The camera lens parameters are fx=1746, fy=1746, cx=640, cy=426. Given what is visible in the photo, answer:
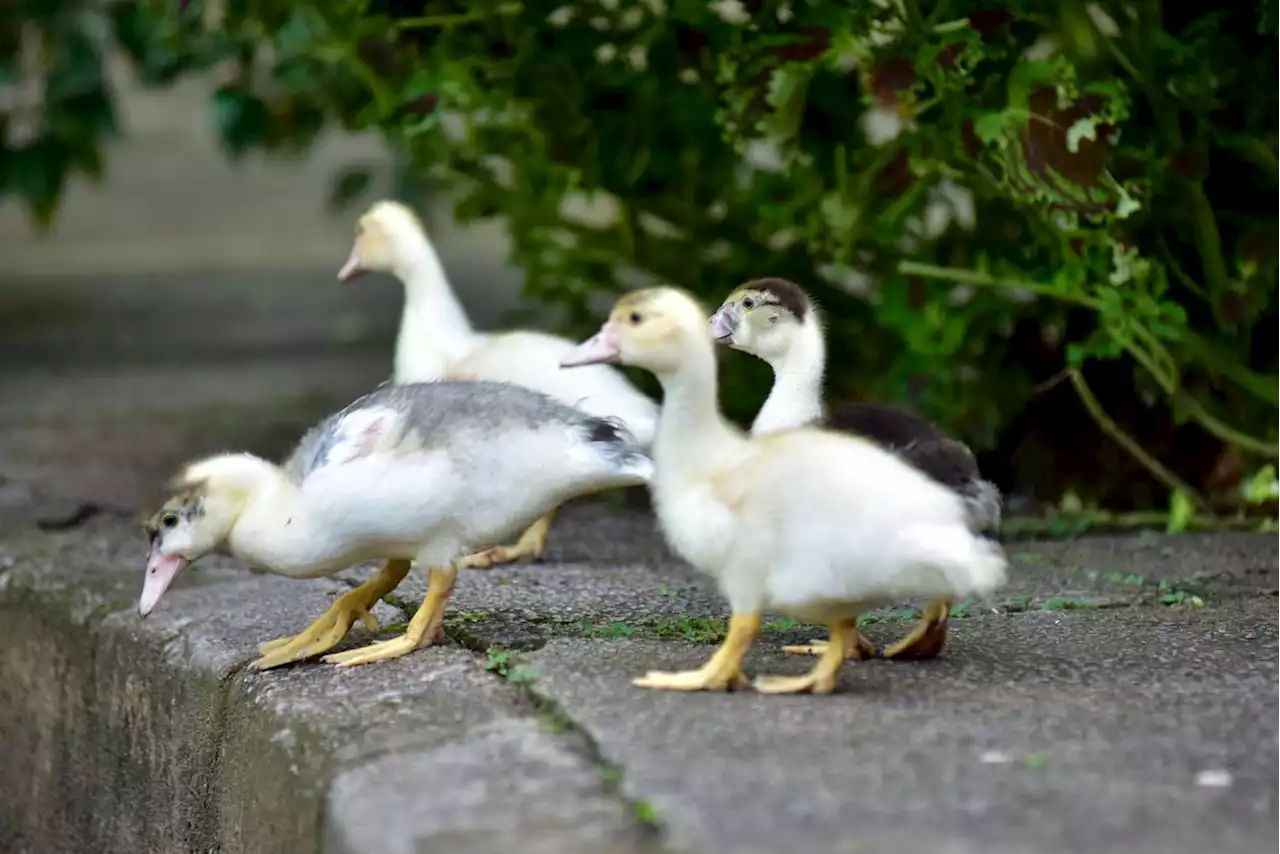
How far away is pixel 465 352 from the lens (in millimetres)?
3865

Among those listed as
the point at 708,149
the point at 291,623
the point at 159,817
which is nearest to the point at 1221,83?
the point at 708,149

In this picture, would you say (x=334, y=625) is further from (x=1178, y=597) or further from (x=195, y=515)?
(x=1178, y=597)

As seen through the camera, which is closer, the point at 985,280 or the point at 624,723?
the point at 624,723

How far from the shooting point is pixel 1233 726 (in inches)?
85.4

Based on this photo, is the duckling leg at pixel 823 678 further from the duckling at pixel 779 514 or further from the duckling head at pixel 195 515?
the duckling head at pixel 195 515

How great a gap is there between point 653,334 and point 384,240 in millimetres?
1893

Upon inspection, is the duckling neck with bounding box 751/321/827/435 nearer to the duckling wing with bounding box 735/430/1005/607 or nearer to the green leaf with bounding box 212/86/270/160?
the duckling wing with bounding box 735/430/1005/607

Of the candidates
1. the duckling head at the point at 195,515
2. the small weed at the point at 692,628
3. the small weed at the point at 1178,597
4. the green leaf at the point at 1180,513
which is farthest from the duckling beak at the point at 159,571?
the green leaf at the point at 1180,513

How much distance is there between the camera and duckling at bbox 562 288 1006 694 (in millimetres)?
2205

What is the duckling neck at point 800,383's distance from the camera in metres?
2.99

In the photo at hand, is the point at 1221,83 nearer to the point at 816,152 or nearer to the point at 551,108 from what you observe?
the point at 816,152

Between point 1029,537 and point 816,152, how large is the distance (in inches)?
40.4

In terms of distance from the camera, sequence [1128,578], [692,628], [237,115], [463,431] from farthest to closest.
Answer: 1. [237,115]
2. [1128,578]
3. [692,628]
4. [463,431]

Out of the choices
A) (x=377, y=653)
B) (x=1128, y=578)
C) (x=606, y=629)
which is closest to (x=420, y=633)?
(x=377, y=653)
